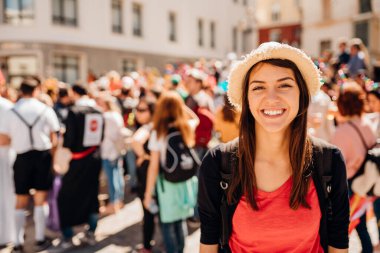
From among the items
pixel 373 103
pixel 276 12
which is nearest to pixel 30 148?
pixel 373 103

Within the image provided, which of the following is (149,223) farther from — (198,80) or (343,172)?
(343,172)

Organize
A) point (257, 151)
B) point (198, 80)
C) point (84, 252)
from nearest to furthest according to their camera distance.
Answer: point (257, 151) → point (84, 252) → point (198, 80)

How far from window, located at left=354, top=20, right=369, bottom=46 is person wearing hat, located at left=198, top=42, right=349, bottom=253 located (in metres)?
33.5

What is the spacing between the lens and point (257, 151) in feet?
6.59

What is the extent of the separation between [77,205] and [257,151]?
3743mm

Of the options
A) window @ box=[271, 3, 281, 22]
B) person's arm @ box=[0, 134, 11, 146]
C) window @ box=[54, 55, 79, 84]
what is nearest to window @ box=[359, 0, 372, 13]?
window @ box=[271, 3, 281, 22]

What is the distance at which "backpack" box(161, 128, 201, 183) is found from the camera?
4129 millimetres

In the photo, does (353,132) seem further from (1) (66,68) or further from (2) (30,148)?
(1) (66,68)

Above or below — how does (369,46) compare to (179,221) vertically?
above

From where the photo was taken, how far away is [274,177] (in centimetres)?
192

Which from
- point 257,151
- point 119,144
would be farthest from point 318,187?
point 119,144

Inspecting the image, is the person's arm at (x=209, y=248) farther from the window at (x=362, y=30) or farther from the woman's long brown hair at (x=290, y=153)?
the window at (x=362, y=30)

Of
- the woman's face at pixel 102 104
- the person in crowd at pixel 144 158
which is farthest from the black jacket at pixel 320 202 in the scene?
the woman's face at pixel 102 104

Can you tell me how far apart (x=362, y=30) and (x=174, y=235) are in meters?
32.8
